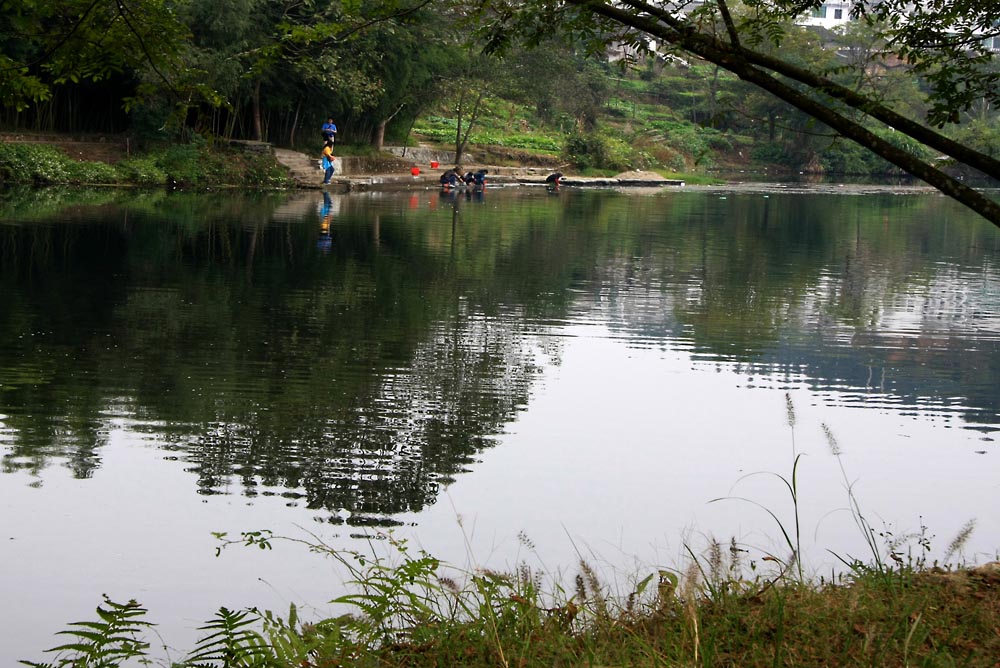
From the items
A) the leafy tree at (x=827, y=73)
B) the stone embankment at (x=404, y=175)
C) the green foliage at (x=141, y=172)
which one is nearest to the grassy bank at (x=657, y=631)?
the leafy tree at (x=827, y=73)

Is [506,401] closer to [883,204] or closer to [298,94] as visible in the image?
[298,94]

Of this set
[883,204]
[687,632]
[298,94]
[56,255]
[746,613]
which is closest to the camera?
[687,632]

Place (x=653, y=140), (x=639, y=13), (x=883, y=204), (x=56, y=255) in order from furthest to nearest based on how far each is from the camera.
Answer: (x=653, y=140) → (x=883, y=204) → (x=56, y=255) → (x=639, y=13)

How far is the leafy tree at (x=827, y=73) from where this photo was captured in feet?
21.3

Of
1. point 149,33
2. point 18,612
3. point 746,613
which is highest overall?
point 149,33

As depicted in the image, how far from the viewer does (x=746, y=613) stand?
5.41 m

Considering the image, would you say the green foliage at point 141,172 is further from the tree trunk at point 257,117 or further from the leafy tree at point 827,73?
the leafy tree at point 827,73

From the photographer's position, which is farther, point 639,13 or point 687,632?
point 639,13

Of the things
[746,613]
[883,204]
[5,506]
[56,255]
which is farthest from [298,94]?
[746,613]

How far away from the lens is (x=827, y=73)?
7617 mm

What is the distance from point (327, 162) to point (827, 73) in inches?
1489

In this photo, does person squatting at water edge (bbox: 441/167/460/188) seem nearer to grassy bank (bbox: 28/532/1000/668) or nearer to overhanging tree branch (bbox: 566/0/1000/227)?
overhanging tree branch (bbox: 566/0/1000/227)

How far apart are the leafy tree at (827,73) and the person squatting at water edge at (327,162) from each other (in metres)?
35.9

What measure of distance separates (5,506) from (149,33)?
3548 millimetres
